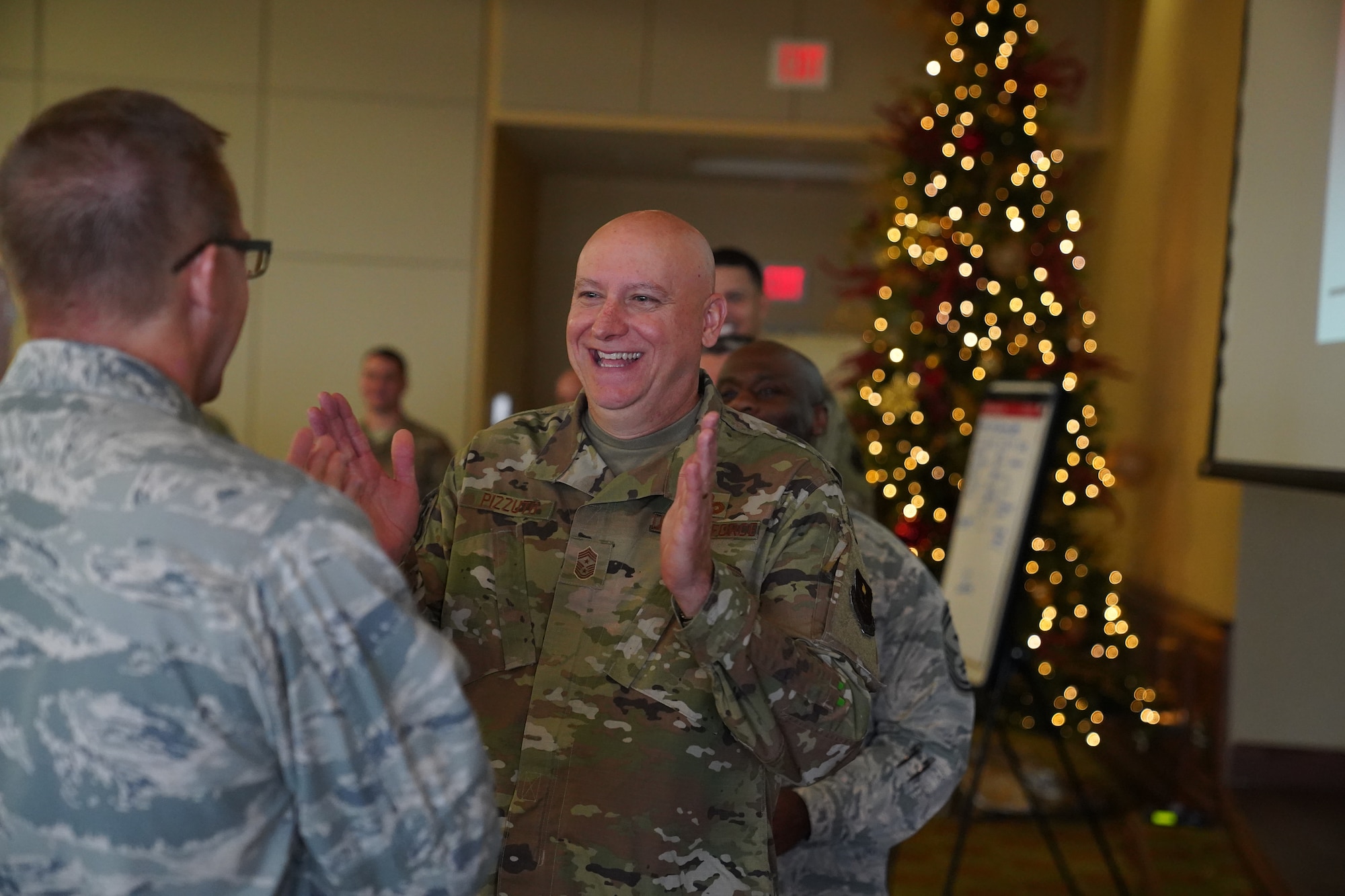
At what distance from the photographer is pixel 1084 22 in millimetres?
6695

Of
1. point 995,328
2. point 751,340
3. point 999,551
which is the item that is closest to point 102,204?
point 751,340

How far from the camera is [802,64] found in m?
6.81

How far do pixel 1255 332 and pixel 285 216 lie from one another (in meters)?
5.14

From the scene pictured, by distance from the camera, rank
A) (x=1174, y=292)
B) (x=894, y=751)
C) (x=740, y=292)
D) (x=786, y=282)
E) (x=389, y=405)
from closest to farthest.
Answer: (x=894, y=751) → (x=740, y=292) → (x=1174, y=292) → (x=389, y=405) → (x=786, y=282)

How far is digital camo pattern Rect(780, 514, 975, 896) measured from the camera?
2033 mm

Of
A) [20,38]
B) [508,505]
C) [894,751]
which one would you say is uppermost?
[20,38]

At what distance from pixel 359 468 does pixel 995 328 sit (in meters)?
4.11

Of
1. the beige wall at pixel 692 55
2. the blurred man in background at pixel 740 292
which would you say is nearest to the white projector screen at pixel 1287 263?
the blurred man in background at pixel 740 292

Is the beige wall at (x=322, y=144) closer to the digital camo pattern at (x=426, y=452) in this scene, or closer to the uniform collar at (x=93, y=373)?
the digital camo pattern at (x=426, y=452)

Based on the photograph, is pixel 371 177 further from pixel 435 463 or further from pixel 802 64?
pixel 802 64

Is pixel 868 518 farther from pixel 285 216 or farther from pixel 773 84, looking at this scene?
pixel 285 216

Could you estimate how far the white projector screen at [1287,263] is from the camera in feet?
11.2

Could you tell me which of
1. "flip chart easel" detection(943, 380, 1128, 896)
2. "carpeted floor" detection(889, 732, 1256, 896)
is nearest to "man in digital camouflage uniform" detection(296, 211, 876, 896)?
"flip chart easel" detection(943, 380, 1128, 896)

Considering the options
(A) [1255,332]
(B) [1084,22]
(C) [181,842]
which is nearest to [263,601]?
(C) [181,842]
